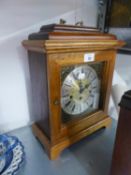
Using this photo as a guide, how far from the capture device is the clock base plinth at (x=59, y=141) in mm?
614

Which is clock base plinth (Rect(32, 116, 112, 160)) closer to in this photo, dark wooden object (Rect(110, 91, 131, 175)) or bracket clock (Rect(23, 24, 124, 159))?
bracket clock (Rect(23, 24, 124, 159))

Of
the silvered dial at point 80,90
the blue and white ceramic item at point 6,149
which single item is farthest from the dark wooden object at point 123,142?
the blue and white ceramic item at point 6,149

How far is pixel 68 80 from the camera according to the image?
1.95 feet

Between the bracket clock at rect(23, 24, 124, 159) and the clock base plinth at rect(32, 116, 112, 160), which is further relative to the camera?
the clock base plinth at rect(32, 116, 112, 160)

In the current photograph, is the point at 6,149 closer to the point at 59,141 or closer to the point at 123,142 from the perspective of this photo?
the point at 59,141

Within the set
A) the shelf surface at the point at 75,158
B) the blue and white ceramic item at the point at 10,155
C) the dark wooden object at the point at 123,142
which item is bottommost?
Result: the shelf surface at the point at 75,158

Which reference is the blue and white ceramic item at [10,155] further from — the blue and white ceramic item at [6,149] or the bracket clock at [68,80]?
the bracket clock at [68,80]

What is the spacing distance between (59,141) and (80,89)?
0.24 metres

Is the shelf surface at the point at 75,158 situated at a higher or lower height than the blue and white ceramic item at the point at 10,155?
lower

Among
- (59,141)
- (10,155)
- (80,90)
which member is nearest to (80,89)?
(80,90)

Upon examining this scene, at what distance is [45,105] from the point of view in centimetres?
58

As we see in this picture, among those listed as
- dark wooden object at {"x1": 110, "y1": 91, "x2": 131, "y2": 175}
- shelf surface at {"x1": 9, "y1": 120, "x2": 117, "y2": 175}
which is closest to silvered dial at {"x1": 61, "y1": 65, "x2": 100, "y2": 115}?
shelf surface at {"x1": 9, "y1": 120, "x2": 117, "y2": 175}

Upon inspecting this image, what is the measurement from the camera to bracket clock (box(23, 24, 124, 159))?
1.63 feet

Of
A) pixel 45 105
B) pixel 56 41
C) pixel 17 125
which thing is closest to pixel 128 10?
pixel 56 41
